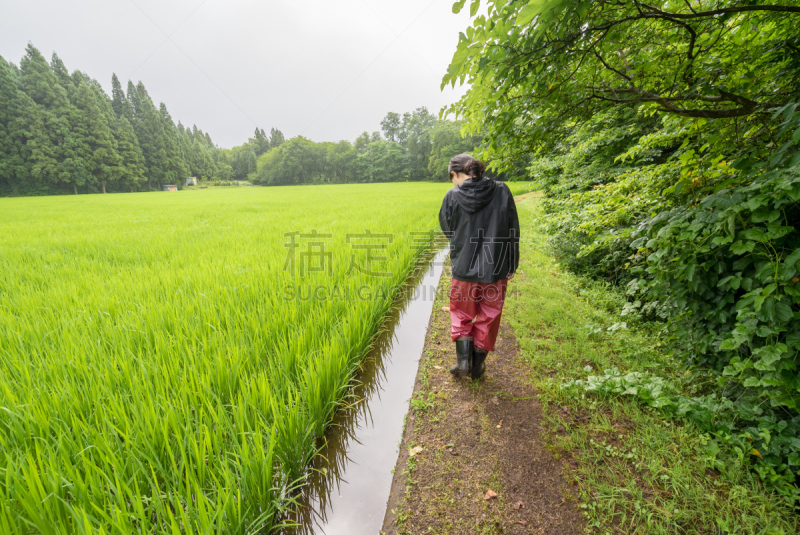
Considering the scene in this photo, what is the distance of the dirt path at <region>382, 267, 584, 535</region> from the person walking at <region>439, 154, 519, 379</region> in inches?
11.8

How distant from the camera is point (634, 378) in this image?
1.95 m

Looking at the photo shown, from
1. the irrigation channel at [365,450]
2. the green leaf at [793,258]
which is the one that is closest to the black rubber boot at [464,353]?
the irrigation channel at [365,450]

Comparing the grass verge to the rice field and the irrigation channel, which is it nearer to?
the irrigation channel

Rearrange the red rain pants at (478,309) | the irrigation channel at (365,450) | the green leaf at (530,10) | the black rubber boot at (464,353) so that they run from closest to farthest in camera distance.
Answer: the green leaf at (530,10)
the irrigation channel at (365,450)
the red rain pants at (478,309)
the black rubber boot at (464,353)

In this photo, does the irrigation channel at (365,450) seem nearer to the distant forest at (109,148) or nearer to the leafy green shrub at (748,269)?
the leafy green shrub at (748,269)

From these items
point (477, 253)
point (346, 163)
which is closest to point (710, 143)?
point (477, 253)

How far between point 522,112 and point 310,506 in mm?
2391

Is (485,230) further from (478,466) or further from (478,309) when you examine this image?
(478,466)

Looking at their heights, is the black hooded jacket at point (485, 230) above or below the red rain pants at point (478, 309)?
above

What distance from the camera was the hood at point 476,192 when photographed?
2.08m

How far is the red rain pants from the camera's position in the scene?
86.2 inches

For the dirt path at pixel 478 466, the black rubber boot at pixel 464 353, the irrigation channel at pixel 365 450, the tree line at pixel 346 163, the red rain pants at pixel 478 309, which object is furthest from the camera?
the tree line at pixel 346 163

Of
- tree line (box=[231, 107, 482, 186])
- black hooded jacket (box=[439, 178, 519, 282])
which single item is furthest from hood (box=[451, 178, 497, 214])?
tree line (box=[231, 107, 482, 186])

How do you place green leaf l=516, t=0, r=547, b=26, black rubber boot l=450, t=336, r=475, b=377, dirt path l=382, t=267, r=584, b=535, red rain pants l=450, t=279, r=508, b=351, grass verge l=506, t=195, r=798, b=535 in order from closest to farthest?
green leaf l=516, t=0, r=547, b=26
grass verge l=506, t=195, r=798, b=535
dirt path l=382, t=267, r=584, b=535
red rain pants l=450, t=279, r=508, b=351
black rubber boot l=450, t=336, r=475, b=377
